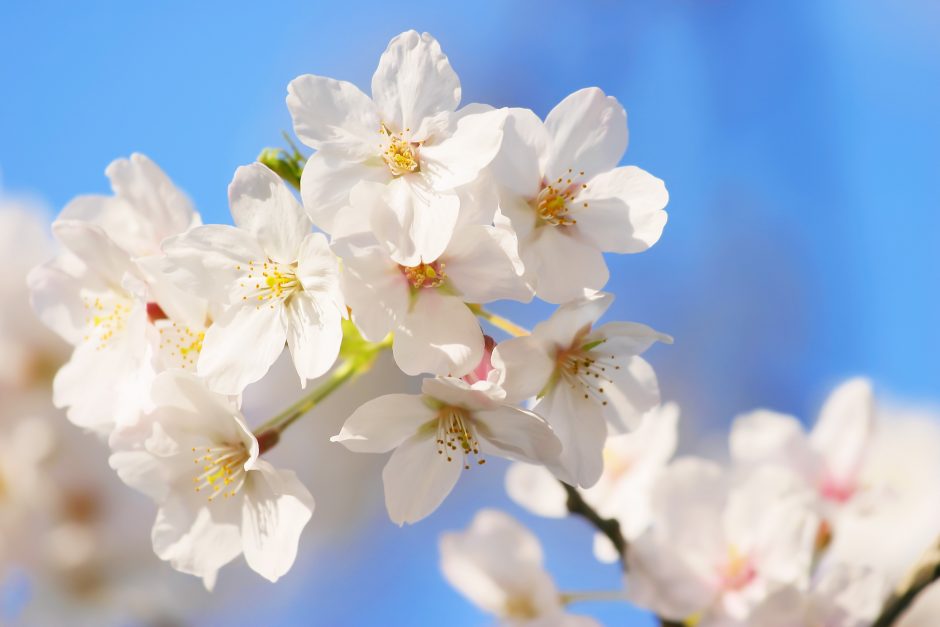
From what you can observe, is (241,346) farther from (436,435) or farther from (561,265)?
(561,265)

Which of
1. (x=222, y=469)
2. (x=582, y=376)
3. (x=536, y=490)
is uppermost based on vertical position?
(x=582, y=376)

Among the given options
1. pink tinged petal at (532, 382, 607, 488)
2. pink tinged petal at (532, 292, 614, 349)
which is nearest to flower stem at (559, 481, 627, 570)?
pink tinged petal at (532, 382, 607, 488)

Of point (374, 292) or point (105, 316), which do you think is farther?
point (105, 316)

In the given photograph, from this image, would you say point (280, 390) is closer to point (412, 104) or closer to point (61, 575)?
point (61, 575)

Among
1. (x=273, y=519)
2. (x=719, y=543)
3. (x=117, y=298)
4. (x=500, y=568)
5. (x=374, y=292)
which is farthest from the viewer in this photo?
(x=500, y=568)

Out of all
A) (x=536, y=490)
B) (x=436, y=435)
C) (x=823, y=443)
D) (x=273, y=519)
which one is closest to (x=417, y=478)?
(x=436, y=435)

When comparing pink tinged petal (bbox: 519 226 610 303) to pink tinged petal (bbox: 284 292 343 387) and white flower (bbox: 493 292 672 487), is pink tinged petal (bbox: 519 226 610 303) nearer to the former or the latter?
white flower (bbox: 493 292 672 487)
